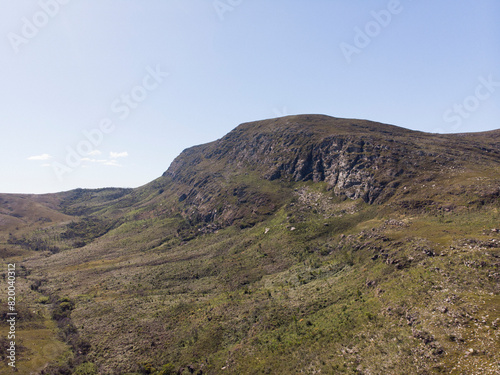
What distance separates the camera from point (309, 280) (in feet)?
209

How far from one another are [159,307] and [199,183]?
13608cm

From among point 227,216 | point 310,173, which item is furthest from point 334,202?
point 227,216

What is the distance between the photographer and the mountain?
3281 cm

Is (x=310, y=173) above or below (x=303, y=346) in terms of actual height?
above

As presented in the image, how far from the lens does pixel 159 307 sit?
6869 centimetres

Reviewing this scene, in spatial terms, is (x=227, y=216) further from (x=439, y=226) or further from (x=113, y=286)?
(x=439, y=226)

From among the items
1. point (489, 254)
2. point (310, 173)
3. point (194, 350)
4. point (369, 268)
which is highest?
point (310, 173)

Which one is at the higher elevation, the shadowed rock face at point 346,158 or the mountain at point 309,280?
the shadowed rock face at point 346,158

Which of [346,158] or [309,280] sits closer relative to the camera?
[309,280]

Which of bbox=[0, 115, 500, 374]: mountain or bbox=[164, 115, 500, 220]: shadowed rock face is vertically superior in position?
bbox=[164, 115, 500, 220]: shadowed rock face

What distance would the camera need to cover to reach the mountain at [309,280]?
108 ft

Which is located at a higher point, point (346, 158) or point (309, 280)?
point (346, 158)

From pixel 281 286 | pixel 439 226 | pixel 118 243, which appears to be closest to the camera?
pixel 439 226

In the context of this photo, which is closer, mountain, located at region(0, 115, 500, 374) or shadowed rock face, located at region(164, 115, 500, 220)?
mountain, located at region(0, 115, 500, 374)
